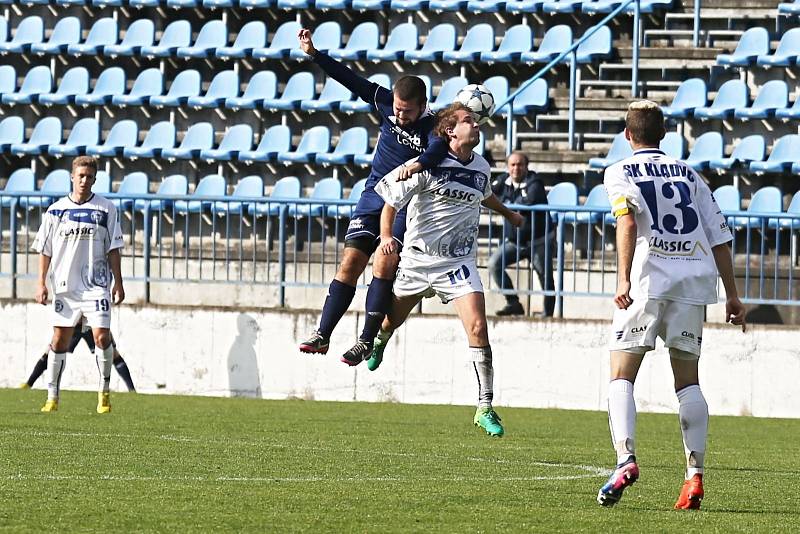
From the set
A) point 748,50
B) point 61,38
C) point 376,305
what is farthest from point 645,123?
point 61,38

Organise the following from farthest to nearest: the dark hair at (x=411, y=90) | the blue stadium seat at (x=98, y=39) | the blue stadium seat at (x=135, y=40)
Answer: the blue stadium seat at (x=98, y=39)
the blue stadium seat at (x=135, y=40)
the dark hair at (x=411, y=90)

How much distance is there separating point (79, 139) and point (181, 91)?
4.70 ft

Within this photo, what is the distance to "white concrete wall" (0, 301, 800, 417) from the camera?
14.4m

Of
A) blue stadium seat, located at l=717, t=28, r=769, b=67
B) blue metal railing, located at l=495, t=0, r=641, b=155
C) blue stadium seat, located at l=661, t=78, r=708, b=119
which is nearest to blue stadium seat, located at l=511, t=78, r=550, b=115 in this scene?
blue metal railing, located at l=495, t=0, r=641, b=155

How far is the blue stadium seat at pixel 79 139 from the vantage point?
65.6ft

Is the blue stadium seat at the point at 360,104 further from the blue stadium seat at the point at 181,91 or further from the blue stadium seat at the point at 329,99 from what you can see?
the blue stadium seat at the point at 181,91

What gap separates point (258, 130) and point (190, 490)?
1334 cm

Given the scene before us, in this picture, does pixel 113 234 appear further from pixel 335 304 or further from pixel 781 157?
pixel 781 157

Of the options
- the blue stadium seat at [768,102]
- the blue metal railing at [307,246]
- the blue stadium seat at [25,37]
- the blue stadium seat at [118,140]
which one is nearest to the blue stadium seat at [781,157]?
the blue stadium seat at [768,102]

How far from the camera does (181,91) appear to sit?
20.0 m

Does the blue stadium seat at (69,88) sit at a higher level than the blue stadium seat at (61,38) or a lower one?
lower

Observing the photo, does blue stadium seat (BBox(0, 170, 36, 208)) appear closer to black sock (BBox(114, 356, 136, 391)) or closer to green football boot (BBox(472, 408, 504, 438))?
black sock (BBox(114, 356, 136, 391))

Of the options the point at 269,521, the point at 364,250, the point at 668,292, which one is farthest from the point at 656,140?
the point at 364,250

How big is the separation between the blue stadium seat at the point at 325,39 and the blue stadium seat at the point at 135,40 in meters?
2.02
